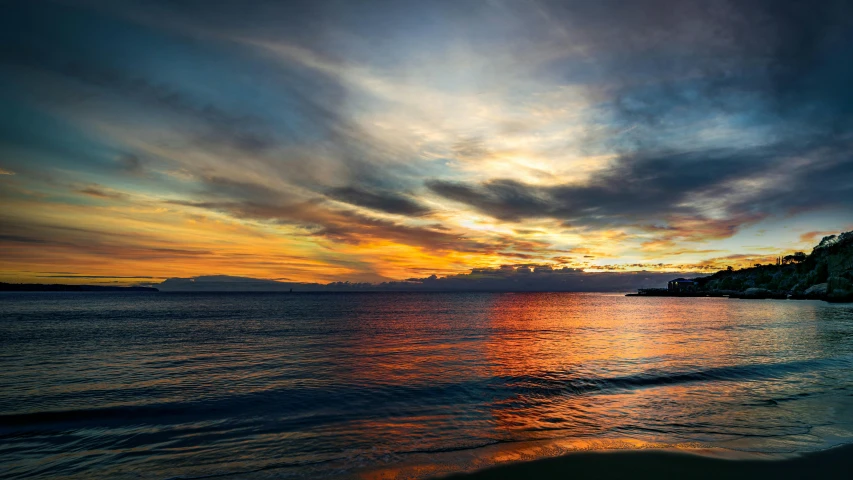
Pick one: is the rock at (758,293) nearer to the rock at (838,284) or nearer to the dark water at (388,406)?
the rock at (838,284)

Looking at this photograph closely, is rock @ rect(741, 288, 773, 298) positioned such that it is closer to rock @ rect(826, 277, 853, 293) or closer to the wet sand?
rock @ rect(826, 277, 853, 293)

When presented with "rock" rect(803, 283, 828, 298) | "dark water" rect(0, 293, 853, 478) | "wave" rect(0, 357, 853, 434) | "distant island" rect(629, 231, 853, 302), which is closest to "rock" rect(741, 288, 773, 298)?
"distant island" rect(629, 231, 853, 302)

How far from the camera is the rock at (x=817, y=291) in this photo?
119525mm

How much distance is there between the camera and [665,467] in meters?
9.31

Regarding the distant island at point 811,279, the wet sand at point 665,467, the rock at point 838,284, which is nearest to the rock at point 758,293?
the distant island at point 811,279

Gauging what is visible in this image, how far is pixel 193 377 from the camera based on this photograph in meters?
20.7

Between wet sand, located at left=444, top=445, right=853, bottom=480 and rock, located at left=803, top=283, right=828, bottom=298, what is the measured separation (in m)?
155

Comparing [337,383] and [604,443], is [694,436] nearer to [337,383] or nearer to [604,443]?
[604,443]

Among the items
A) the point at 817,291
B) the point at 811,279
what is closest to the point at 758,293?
the point at 811,279

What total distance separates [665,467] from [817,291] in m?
162

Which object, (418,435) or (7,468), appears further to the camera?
(418,435)

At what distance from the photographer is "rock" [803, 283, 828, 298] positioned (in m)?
120

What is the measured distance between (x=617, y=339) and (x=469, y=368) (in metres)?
20.5

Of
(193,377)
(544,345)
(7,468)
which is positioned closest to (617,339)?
(544,345)
